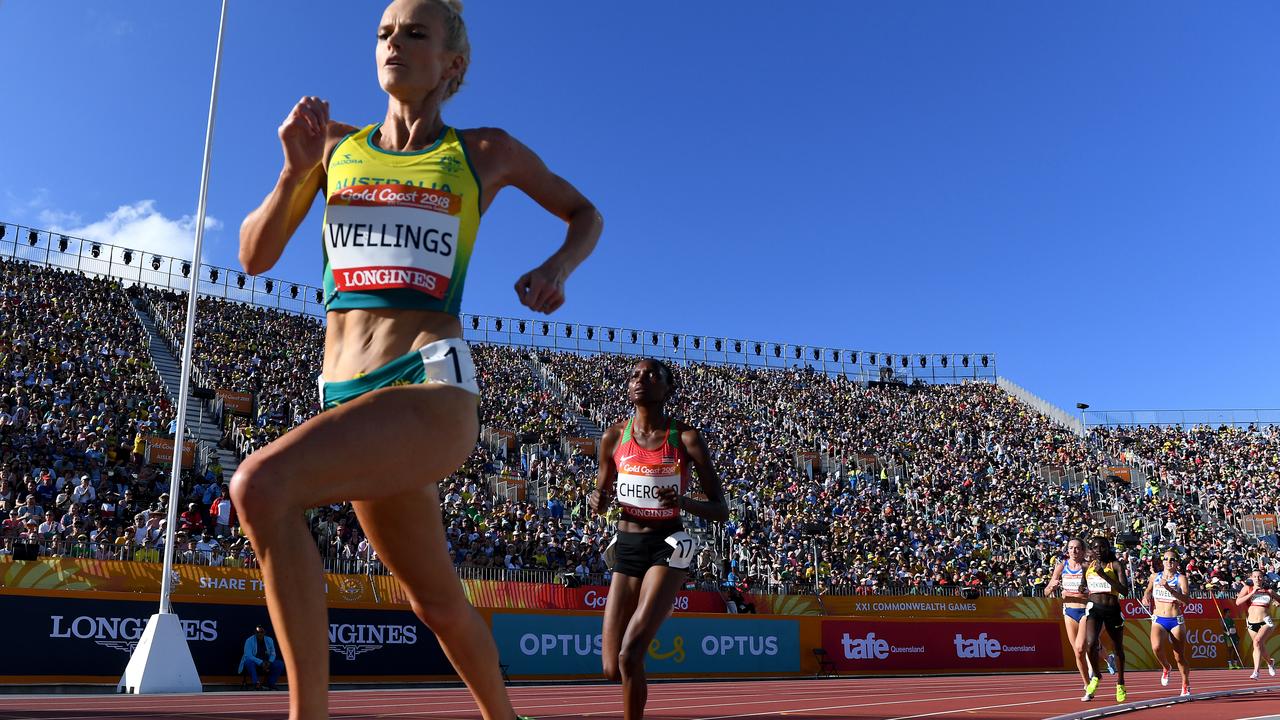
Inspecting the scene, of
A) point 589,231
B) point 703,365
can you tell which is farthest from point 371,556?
point 703,365

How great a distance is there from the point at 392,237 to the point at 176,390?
94.9ft

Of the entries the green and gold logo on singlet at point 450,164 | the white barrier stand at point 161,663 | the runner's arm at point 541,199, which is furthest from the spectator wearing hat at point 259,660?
the green and gold logo on singlet at point 450,164

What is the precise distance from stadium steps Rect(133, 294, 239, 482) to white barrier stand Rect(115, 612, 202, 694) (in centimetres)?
1092

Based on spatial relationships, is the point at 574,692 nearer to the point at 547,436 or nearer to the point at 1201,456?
the point at 547,436

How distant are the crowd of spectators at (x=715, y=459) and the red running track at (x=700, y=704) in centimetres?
654

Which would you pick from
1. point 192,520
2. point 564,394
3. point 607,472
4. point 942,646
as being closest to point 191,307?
point 192,520

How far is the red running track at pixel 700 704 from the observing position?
884cm

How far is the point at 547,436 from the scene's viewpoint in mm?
34250

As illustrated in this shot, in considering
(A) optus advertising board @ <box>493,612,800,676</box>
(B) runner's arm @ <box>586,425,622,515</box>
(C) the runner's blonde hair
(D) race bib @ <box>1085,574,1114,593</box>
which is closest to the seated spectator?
(A) optus advertising board @ <box>493,612,800,676</box>

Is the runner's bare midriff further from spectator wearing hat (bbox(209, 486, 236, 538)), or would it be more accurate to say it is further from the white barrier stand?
spectator wearing hat (bbox(209, 486, 236, 538))

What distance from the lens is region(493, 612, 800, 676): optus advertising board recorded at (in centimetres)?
1698

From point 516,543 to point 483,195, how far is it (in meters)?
20.2

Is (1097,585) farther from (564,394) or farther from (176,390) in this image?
(564,394)

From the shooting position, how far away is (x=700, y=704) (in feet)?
35.8
